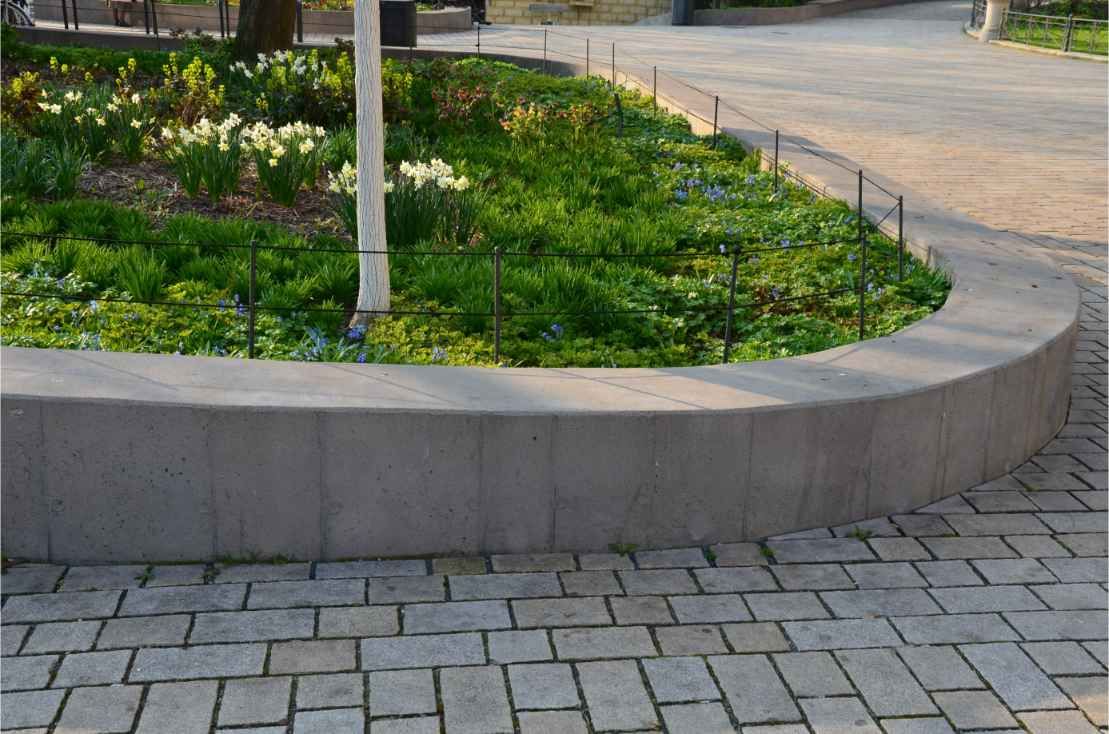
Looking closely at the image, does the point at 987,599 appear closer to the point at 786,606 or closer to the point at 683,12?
the point at 786,606

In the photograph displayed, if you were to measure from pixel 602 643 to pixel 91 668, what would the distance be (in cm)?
177

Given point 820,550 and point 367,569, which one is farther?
point 820,550

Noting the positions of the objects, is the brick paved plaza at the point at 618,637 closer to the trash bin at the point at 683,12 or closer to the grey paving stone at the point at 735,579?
the grey paving stone at the point at 735,579

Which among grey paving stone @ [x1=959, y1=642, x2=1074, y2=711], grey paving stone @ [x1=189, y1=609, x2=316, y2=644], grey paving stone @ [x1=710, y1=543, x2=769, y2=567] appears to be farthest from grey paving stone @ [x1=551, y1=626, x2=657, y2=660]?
grey paving stone @ [x1=959, y1=642, x2=1074, y2=711]

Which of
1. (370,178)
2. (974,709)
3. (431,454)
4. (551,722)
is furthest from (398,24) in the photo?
(974,709)

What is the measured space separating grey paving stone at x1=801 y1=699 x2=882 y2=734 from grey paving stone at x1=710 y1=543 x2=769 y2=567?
3.48ft

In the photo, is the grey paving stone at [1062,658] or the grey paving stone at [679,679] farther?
the grey paving stone at [1062,658]

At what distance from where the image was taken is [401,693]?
4.30 metres

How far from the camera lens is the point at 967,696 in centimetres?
443

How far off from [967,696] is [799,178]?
264 inches

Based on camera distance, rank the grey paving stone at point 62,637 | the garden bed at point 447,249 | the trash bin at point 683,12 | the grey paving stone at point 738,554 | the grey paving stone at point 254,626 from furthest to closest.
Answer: the trash bin at point 683,12 < the garden bed at point 447,249 < the grey paving stone at point 738,554 < the grey paving stone at point 254,626 < the grey paving stone at point 62,637

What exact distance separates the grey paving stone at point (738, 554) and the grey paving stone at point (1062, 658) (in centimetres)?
111

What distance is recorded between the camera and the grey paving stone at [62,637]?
451 centimetres

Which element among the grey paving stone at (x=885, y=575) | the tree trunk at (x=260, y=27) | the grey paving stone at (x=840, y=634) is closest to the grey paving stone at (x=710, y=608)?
the grey paving stone at (x=840, y=634)
